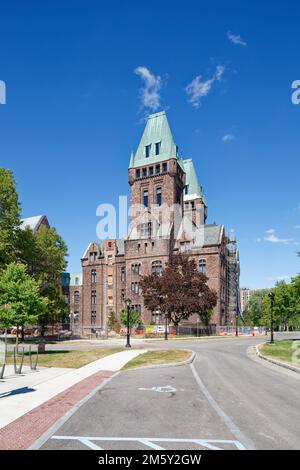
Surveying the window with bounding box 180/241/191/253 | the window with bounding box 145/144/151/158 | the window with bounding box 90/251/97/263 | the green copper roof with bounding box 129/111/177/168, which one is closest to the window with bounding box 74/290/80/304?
the window with bounding box 90/251/97/263

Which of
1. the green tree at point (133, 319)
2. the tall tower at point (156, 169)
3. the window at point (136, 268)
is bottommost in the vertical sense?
the green tree at point (133, 319)

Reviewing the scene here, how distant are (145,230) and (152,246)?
12.5 feet

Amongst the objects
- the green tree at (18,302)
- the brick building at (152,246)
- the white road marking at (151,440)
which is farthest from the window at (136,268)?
the white road marking at (151,440)

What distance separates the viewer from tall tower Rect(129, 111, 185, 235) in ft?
239

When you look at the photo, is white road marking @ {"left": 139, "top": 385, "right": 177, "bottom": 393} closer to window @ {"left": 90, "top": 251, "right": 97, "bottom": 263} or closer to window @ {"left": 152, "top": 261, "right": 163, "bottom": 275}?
window @ {"left": 152, "top": 261, "right": 163, "bottom": 275}

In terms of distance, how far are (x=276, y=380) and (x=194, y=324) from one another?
158ft

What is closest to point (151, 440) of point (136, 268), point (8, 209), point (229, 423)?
point (229, 423)

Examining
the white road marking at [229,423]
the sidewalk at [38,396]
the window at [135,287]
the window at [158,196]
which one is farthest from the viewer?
the window at [158,196]

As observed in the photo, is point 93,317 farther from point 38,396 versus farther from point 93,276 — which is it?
point 38,396

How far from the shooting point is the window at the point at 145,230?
232 ft

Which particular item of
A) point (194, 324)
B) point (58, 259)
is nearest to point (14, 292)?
point (58, 259)

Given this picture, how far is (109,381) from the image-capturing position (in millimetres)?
15555

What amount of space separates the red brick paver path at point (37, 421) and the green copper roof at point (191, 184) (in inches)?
3066

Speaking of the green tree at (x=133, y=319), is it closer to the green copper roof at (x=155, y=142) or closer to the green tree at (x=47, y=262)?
the green tree at (x=47, y=262)
